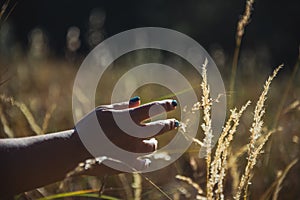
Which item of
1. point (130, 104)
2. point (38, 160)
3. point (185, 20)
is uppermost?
point (185, 20)

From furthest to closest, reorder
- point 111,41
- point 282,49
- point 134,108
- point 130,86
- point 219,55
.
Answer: point 282,49 < point 111,41 < point 219,55 < point 130,86 < point 134,108

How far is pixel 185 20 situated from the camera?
906cm

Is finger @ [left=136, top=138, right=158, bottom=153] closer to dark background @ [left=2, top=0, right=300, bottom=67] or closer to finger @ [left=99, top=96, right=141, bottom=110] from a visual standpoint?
finger @ [left=99, top=96, right=141, bottom=110]

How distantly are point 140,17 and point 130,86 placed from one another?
611cm

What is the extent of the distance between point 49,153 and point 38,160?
29mm

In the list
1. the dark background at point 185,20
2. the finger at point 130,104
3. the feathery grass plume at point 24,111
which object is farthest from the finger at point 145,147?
the dark background at point 185,20

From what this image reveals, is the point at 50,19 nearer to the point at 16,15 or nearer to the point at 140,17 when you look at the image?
the point at 16,15

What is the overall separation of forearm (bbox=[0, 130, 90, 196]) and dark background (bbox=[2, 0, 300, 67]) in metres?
6.87

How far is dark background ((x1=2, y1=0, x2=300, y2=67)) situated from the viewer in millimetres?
8428

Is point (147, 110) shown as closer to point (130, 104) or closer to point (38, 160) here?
point (130, 104)

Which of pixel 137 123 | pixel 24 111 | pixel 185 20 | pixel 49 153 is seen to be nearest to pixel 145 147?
pixel 137 123

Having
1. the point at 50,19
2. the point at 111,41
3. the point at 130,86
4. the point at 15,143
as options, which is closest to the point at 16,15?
the point at 50,19

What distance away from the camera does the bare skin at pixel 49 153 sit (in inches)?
51.1

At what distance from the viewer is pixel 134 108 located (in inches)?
51.2
